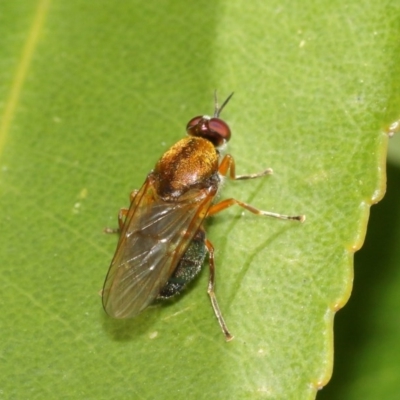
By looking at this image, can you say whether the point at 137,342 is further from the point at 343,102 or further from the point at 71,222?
the point at 343,102

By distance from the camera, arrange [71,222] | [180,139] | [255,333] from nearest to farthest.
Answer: [255,333] → [71,222] → [180,139]

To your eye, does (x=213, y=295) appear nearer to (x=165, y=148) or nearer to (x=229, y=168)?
(x=229, y=168)

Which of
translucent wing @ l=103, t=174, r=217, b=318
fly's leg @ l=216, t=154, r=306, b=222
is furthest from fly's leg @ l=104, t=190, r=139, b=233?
fly's leg @ l=216, t=154, r=306, b=222

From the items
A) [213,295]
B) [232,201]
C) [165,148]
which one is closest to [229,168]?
[232,201]

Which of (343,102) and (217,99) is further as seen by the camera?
(217,99)

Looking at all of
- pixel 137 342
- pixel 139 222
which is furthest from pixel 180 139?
pixel 137 342

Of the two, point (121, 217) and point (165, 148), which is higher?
point (165, 148)

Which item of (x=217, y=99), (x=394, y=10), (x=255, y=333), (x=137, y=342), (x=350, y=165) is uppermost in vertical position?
(x=394, y=10)

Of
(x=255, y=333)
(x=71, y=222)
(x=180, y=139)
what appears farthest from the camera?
(x=180, y=139)
